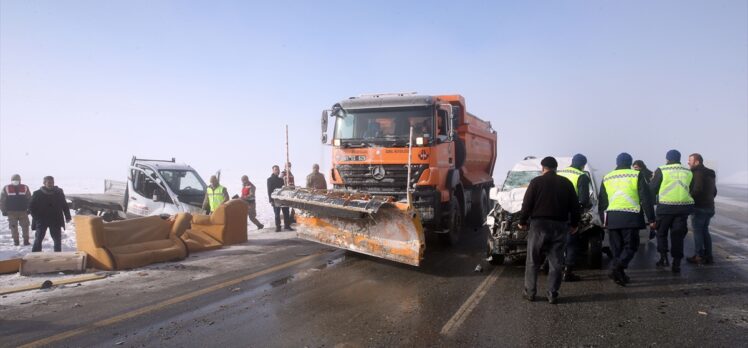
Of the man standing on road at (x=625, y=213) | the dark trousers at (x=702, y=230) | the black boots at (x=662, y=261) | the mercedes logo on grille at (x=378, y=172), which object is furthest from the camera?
the mercedes logo on grille at (x=378, y=172)

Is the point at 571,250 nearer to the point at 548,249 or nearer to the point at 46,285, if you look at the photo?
the point at 548,249

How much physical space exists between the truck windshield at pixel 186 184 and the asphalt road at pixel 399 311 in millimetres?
6020

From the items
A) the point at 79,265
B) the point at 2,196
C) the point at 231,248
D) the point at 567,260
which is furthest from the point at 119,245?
the point at 567,260

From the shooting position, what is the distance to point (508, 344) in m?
3.77

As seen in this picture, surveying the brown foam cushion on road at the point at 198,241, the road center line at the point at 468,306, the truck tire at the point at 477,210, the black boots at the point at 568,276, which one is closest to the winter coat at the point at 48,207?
the brown foam cushion on road at the point at 198,241

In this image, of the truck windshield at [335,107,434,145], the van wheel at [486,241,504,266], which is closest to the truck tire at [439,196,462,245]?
the van wheel at [486,241,504,266]

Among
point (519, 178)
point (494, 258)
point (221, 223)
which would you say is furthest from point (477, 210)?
point (221, 223)

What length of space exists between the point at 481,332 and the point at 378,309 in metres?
1.23

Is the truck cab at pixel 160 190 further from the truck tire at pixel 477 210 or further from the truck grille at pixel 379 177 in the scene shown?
the truck tire at pixel 477 210

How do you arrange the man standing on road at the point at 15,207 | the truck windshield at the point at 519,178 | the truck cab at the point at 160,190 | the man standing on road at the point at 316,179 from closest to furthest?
the truck windshield at the point at 519,178 → the man standing on road at the point at 15,207 → the man standing on road at the point at 316,179 → the truck cab at the point at 160,190

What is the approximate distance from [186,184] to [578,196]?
407 inches

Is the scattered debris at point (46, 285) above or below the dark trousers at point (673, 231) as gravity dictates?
below

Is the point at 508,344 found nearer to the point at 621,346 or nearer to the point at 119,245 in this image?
the point at 621,346

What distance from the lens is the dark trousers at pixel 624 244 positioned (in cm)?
576
